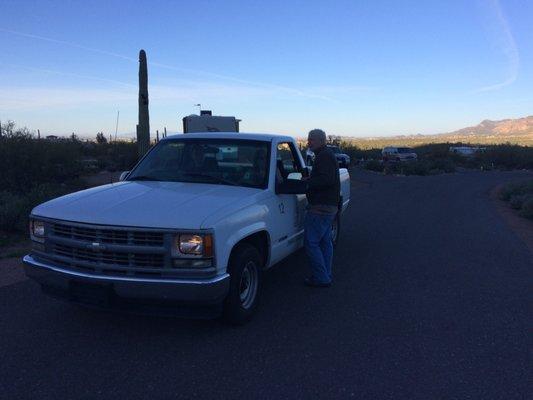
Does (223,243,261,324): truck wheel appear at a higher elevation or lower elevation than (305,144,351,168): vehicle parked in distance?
lower

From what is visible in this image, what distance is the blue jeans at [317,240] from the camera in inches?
254

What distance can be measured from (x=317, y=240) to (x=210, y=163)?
160 centimetres

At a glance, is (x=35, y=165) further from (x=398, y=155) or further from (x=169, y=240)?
(x=398, y=155)

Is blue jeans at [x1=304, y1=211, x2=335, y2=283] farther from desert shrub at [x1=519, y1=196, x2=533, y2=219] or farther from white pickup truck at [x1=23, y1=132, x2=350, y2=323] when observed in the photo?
desert shrub at [x1=519, y1=196, x2=533, y2=219]

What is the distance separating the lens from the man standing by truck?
6.29 m

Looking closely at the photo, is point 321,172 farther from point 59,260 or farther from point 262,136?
point 59,260

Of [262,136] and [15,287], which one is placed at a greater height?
[262,136]

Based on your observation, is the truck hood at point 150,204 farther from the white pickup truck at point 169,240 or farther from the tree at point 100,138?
the tree at point 100,138

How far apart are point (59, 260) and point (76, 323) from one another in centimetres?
75

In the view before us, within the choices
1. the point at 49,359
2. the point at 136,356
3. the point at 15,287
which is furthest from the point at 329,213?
the point at 15,287

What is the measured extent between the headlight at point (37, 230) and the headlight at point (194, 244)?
1.46m

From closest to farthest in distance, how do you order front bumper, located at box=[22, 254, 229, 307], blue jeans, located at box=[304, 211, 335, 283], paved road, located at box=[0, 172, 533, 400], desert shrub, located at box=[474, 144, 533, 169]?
paved road, located at box=[0, 172, 533, 400] < front bumper, located at box=[22, 254, 229, 307] < blue jeans, located at box=[304, 211, 335, 283] < desert shrub, located at box=[474, 144, 533, 169]

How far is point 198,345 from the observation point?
473cm

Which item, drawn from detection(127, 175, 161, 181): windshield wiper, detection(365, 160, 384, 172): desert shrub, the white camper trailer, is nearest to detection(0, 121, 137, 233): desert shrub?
the white camper trailer
